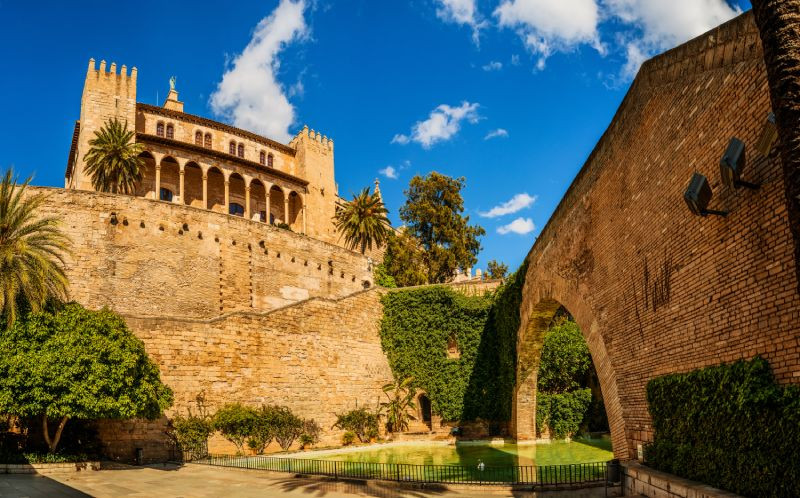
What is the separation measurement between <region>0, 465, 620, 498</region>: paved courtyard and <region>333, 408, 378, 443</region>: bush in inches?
447

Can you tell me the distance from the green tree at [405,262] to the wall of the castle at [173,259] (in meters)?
8.26

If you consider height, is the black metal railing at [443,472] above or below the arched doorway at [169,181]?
below

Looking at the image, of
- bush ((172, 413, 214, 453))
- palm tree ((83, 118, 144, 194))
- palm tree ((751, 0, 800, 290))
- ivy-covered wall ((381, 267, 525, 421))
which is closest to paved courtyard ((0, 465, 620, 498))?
bush ((172, 413, 214, 453))

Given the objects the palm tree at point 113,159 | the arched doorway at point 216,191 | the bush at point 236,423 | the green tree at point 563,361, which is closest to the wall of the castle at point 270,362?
the bush at point 236,423

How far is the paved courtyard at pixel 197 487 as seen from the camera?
1377 cm

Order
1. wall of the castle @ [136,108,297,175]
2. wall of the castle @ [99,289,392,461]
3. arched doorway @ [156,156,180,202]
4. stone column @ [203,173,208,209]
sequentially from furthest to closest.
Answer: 1. wall of the castle @ [136,108,297,175]
2. arched doorway @ [156,156,180,202]
3. stone column @ [203,173,208,209]
4. wall of the castle @ [99,289,392,461]

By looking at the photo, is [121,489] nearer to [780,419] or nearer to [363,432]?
[780,419]

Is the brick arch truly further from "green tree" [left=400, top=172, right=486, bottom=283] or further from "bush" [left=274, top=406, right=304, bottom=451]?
"green tree" [left=400, top=172, right=486, bottom=283]

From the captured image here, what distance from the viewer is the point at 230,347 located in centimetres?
2491

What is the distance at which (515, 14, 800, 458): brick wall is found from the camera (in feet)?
26.6

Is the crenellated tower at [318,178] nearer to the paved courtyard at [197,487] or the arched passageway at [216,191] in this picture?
the arched passageway at [216,191]

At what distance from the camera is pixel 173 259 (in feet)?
105

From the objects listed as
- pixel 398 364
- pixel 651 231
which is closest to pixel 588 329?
pixel 651 231

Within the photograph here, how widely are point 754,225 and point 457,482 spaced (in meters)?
8.73
